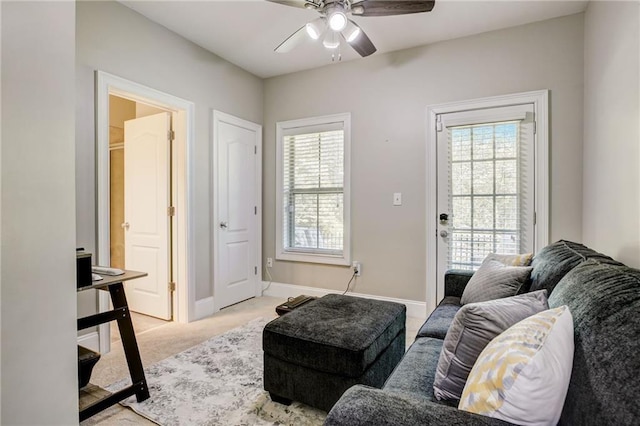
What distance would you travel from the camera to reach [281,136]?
4.14 meters

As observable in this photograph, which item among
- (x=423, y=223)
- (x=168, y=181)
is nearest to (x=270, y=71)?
(x=168, y=181)

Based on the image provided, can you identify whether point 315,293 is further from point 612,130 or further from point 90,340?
point 612,130

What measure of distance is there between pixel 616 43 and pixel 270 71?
3174mm

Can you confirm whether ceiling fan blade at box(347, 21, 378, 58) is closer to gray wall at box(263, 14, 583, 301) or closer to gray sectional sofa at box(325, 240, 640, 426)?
gray wall at box(263, 14, 583, 301)

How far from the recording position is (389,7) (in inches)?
82.2

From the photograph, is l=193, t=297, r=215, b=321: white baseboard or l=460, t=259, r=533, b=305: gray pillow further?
l=193, t=297, r=215, b=321: white baseboard

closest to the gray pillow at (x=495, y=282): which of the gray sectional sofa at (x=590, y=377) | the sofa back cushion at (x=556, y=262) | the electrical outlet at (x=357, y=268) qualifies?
the sofa back cushion at (x=556, y=262)

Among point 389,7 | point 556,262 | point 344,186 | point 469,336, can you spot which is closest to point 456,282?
point 556,262

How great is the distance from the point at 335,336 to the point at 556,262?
111 centimetres

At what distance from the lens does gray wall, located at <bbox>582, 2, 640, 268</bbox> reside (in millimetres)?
1812

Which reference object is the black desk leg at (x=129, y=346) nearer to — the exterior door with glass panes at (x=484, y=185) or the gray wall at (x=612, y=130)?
the exterior door with glass panes at (x=484, y=185)

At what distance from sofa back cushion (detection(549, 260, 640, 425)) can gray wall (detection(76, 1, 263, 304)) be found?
284 cm

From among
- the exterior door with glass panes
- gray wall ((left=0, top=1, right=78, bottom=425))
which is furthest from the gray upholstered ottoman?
the exterior door with glass panes

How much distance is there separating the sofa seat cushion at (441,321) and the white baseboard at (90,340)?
2.33 meters
